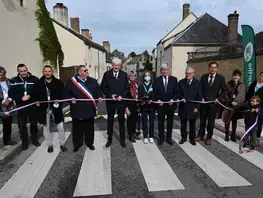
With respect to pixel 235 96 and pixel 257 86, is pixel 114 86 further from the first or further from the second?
pixel 257 86

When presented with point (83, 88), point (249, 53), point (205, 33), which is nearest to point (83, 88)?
point (83, 88)

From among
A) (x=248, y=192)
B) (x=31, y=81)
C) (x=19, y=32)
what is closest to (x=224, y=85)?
(x=248, y=192)

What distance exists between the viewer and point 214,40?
97.0 ft

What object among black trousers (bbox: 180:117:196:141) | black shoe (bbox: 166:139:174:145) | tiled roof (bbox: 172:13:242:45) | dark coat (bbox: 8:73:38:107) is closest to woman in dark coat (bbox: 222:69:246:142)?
black trousers (bbox: 180:117:196:141)

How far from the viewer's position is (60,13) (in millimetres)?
31906

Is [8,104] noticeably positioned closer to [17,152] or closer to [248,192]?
[17,152]

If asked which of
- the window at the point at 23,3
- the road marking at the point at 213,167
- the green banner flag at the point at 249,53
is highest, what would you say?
the window at the point at 23,3

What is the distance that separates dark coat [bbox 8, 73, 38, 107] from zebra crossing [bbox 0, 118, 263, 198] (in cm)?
126

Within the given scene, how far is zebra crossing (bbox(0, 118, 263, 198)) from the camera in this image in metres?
3.49

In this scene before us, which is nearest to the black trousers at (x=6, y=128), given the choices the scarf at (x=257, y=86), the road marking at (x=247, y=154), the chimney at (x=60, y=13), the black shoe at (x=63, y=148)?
the black shoe at (x=63, y=148)

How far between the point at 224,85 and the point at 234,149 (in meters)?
1.65

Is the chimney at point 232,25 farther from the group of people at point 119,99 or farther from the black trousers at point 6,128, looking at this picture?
the black trousers at point 6,128

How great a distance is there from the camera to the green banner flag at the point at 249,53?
23.6 feet

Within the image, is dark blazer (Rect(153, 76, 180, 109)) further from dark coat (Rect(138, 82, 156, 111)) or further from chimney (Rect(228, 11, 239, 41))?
chimney (Rect(228, 11, 239, 41))
